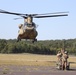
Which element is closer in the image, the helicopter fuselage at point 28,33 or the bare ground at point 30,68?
the bare ground at point 30,68

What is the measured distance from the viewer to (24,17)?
5050 cm

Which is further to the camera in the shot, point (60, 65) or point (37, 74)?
point (60, 65)

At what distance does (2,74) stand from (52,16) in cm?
2790

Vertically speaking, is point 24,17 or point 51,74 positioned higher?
point 24,17

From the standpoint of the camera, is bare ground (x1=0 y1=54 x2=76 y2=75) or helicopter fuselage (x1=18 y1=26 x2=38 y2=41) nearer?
bare ground (x1=0 y1=54 x2=76 y2=75)

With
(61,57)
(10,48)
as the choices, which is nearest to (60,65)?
(61,57)

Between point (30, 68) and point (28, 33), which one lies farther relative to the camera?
point (28, 33)

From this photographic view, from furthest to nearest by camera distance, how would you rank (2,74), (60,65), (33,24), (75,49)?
(75,49)
(33,24)
(60,65)
(2,74)

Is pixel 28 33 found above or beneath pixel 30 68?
above

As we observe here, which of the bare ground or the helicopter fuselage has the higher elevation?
the helicopter fuselage

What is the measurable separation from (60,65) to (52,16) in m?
19.6

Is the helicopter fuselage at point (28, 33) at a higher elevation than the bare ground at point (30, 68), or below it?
higher

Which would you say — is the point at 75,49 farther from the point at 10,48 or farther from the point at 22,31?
the point at 22,31

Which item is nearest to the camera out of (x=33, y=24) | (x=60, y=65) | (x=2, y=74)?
(x=2, y=74)
